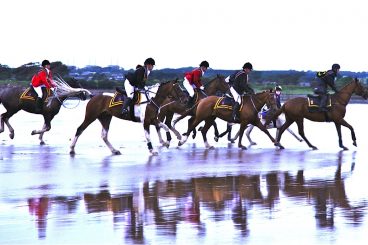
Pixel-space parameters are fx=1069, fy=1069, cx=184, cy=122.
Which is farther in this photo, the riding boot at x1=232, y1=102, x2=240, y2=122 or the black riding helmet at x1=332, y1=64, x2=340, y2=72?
the black riding helmet at x1=332, y1=64, x2=340, y2=72

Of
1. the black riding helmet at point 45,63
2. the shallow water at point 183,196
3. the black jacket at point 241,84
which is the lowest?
the shallow water at point 183,196

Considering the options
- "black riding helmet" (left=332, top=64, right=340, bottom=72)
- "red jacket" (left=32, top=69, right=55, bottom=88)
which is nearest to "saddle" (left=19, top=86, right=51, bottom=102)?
"red jacket" (left=32, top=69, right=55, bottom=88)

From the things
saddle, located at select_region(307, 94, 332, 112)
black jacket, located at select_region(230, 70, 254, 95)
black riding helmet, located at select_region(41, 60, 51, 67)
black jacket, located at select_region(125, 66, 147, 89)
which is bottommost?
saddle, located at select_region(307, 94, 332, 112)

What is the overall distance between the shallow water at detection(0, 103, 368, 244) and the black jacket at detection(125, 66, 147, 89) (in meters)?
1.76

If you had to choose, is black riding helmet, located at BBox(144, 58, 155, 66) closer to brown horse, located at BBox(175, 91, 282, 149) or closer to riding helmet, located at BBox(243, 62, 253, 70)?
brown horse, located at BBox(175, 91, 282, 149)

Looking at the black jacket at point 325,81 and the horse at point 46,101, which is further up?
the black jacket at point 325,81

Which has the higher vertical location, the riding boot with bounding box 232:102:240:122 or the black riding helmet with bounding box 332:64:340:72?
the black riding helmet with bounding box 332:64:340:72

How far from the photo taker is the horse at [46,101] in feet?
102

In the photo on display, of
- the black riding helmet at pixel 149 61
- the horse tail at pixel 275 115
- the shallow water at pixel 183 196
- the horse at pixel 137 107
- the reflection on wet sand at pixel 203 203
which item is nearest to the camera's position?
the shallow water at pixel 183 196

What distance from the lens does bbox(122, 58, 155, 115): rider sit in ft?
84.9

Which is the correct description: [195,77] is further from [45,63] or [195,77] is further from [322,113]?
[45,63]

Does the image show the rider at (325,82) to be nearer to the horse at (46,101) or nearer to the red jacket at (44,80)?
the horse at (46,101)

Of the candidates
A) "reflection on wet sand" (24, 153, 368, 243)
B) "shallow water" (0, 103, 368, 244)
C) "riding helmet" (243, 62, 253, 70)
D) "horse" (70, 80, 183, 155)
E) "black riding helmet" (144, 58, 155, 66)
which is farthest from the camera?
"riding helmet" (243, 62, 253, 70)

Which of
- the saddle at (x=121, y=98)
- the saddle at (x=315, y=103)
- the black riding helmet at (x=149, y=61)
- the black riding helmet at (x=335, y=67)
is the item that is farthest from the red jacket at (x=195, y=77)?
the black riding helmet at (x=149, y=61)
